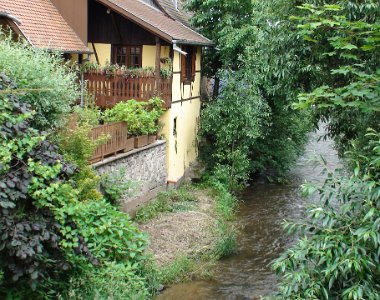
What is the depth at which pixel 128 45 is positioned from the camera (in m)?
17.7

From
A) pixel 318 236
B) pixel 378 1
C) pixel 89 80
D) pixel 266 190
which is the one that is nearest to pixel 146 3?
pixel 89 80

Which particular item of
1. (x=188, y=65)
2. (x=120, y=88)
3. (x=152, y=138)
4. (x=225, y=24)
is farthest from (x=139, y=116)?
(x=225, y=24)

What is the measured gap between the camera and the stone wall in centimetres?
1349

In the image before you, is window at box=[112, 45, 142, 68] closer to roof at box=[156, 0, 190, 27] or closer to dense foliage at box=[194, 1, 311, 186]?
dense foliage at box=[194, 1, 311, 186]

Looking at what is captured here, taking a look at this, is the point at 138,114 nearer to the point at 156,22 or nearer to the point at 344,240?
the point at 156,22

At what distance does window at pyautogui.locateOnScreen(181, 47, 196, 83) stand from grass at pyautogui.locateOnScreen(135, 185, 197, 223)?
14.4 ft

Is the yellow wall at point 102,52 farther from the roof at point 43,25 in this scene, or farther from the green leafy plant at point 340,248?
the green leafy plant at point 340,248

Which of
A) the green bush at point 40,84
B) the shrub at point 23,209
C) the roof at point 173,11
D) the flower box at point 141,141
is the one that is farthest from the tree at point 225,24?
the shrub at point 23,209

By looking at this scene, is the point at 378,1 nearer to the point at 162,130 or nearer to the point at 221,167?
the point at 162,130

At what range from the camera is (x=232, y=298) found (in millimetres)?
11227

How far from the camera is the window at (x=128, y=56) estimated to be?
17703mm

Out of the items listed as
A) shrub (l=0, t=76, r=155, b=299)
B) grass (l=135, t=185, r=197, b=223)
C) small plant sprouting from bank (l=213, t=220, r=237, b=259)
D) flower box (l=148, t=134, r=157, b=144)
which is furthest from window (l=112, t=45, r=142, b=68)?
shrub (l=0, t=76, r=155, b=299)

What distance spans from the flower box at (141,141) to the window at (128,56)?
3507 millimetres

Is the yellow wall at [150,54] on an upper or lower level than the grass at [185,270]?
upper
